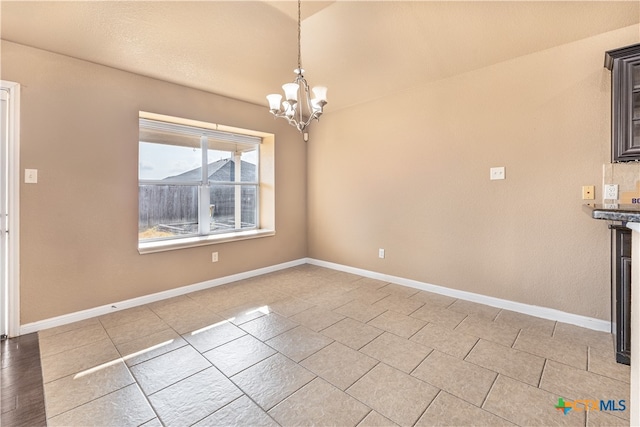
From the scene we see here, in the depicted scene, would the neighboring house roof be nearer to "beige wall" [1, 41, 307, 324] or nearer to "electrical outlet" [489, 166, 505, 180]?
"beige wall" [1, 41, 307, 324]

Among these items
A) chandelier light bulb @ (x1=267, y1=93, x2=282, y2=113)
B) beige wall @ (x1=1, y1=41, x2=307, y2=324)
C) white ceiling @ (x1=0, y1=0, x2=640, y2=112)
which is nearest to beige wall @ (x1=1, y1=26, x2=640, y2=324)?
beige wall @ (x1=1, y1=41, x2=307, y2=324)

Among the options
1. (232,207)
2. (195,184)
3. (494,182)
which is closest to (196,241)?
(195,184)

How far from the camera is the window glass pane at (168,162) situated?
3434mm

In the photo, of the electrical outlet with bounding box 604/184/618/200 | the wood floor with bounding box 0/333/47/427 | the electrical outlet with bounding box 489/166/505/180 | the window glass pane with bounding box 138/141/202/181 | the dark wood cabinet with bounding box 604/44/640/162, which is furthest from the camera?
the window glass pane with bounding box 138/141/202/181

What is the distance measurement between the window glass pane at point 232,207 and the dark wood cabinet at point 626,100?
13.4 ft

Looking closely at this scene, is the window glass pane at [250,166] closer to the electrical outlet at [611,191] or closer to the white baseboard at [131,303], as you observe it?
the white baseboard at [131,303]

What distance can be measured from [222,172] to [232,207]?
1.76 feet

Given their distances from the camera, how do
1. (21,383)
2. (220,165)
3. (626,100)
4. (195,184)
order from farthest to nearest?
1. (220,165)
2. (195,184)
3. (626,100)
4. (21,383)

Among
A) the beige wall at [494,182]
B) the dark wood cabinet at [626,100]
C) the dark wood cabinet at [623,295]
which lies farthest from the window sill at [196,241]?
the dark wood cabinet at [626,100]

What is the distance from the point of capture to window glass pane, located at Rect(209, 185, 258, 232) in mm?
4141

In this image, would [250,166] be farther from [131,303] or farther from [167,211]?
[131,303]

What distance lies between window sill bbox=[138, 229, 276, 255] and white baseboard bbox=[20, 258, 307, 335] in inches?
19.2

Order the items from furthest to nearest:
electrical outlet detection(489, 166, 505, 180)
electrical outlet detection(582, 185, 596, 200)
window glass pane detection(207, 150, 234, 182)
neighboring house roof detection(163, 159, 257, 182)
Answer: window glass pane detection(207, 150, 234, 182) → neighboring house roof detection(163, 159, 257, 182) → electrical outlet detection(489, 166, 505, 180) → electrical outlet detection(582, 185, 596, 200)

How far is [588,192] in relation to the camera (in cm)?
253
